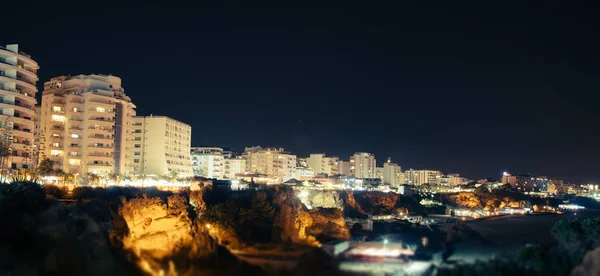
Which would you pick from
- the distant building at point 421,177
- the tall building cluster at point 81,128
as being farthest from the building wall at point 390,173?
the tall building cluster at point 81,128

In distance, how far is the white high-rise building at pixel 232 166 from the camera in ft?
273

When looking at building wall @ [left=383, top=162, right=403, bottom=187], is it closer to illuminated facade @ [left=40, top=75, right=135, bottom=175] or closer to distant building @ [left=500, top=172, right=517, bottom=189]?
distant building @ [left=500, top=172, right=517, bottom=189]

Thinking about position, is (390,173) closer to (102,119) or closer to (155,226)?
(102,119)

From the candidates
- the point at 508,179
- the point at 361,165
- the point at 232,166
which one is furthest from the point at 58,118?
the point at 508,179

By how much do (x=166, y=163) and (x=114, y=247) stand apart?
1381 inches

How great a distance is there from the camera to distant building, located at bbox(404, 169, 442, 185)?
5984 inches

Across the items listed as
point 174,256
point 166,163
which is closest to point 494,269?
point 174,256

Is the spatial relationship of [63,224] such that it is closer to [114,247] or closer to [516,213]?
[114,247]

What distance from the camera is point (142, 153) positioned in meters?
55.9

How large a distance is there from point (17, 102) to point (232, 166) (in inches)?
1930

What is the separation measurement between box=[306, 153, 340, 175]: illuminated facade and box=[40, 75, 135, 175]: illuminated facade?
211 ft

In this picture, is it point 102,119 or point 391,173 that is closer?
point 102,119

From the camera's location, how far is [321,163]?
4262 inches

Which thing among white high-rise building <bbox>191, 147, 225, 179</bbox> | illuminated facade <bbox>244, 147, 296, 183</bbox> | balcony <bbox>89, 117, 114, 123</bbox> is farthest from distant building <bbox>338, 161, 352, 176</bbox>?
balcony <bbox>89, 117, 114, 123</bbox>
